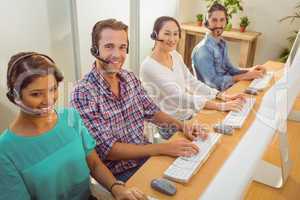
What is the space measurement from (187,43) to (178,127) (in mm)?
2401

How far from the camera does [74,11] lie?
2.20 meters

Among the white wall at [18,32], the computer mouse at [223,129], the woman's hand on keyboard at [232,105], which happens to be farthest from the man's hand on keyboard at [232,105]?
the white wall at [18,32]

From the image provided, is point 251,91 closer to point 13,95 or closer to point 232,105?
point 232,105

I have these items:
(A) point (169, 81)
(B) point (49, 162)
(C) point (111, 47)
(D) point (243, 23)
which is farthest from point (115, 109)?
(D) point (243, 23)

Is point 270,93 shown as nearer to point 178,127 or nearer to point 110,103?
point 178,127

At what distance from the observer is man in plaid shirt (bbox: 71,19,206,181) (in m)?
1.14

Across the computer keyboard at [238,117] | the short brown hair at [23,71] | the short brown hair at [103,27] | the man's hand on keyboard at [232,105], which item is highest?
the short brown hair at [103,27]

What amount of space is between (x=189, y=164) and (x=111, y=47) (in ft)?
1.81

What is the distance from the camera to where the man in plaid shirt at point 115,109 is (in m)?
1.14

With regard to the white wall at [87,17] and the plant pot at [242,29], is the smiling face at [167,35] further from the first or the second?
the plant pot at [242,29]

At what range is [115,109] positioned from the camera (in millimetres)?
1234

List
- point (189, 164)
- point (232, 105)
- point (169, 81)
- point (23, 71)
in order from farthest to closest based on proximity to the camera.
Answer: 1. point (169, 81)
2. point (232, 105)
3. point (189, 164)
4. point (23, 71)

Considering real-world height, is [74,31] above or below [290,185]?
above

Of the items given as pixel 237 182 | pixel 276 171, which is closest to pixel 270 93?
pixel 276 171
